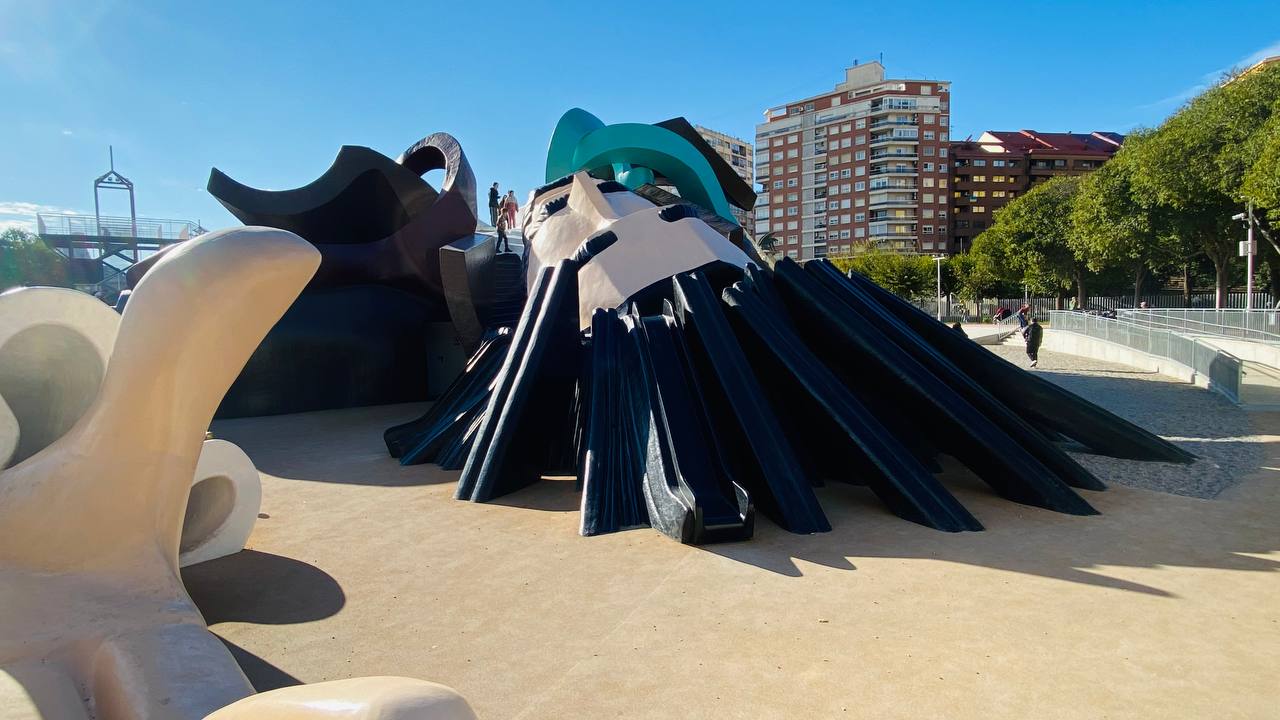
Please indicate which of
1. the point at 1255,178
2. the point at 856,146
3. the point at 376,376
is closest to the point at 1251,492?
the point at 376,376

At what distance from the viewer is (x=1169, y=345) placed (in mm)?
16625

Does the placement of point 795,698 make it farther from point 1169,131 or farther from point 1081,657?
point 1169,131

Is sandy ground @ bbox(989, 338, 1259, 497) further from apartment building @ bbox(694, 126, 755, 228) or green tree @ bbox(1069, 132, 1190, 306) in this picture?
apartment building @ bbox(694, 126, 755, 228)

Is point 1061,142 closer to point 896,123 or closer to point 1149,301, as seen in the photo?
point 896,123

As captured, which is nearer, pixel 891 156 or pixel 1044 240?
pixel 1044 240

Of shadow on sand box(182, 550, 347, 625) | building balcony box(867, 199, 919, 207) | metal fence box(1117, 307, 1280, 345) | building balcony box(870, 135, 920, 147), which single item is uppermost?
building balcony box(870, 135, 920, 147)

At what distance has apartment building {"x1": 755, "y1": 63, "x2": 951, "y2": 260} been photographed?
76.2 m

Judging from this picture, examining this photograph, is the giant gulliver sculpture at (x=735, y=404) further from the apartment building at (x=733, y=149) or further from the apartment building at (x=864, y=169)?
the apartment building at (x=733, y=149)

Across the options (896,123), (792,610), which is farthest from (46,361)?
(896,123)

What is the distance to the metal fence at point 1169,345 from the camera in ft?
41.2

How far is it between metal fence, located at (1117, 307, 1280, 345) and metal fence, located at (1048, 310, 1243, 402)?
1597mm

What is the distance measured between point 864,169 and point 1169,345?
66027 millimetres

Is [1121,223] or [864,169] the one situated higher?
[864,169]

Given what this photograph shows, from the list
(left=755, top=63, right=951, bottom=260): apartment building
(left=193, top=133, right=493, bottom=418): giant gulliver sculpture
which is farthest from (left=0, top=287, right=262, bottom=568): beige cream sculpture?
(left=755, top=63, right=951, bottom=260): apartment building
